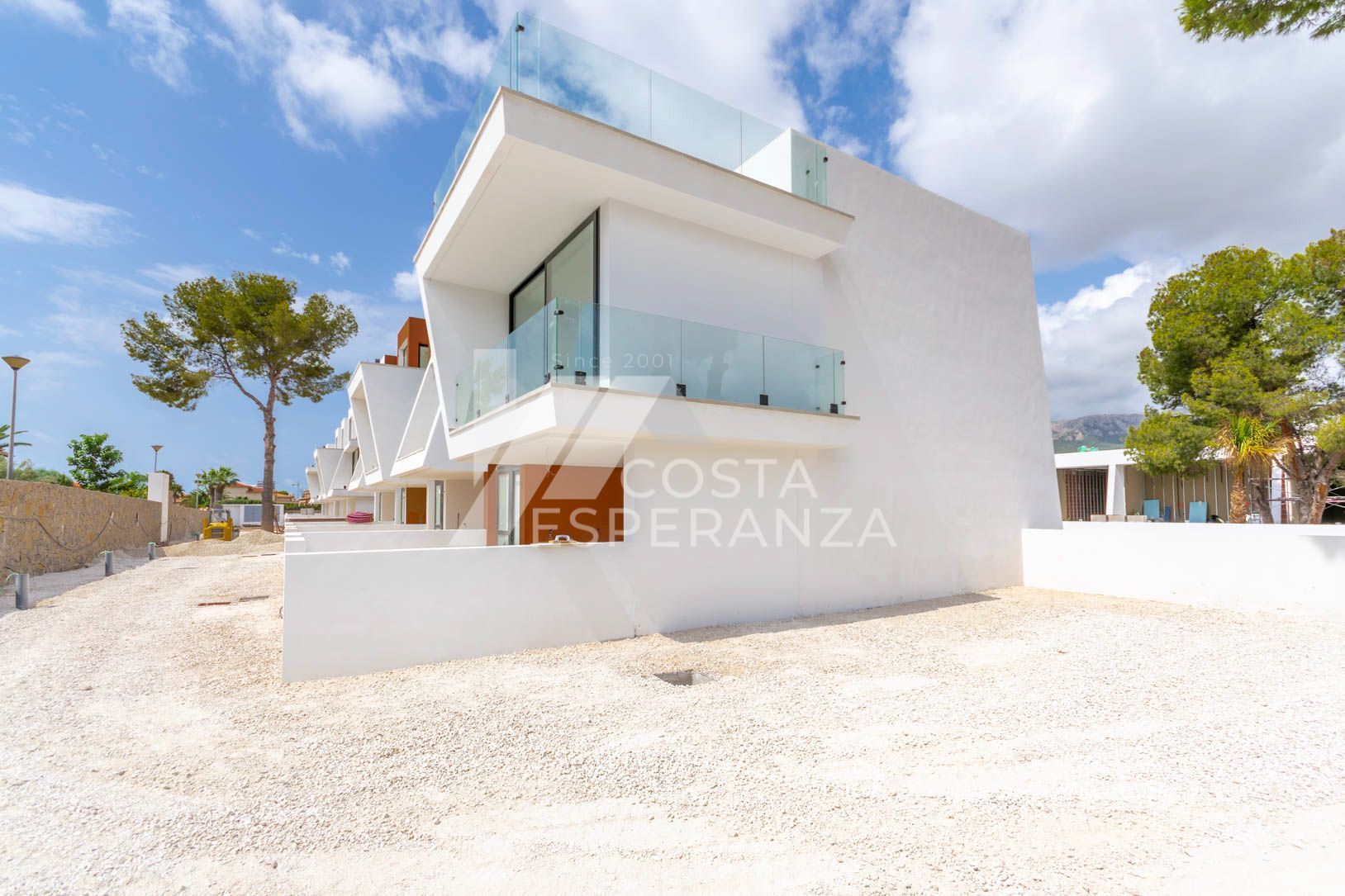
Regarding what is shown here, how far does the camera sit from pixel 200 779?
160 inches

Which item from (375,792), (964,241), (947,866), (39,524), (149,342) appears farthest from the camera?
(149,342)

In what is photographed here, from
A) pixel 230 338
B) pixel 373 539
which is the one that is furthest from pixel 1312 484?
pixel 230 338

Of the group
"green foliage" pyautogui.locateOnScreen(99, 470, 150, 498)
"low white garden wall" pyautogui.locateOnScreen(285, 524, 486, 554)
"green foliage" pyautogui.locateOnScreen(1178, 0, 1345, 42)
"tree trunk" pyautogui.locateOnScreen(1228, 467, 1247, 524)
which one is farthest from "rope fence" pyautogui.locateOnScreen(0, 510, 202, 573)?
"tree trunk" pyautogui.locateOnScreen(1228, 467, 1247, 524)

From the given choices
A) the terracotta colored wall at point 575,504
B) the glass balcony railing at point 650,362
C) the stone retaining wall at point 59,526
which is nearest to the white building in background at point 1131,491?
the glass balcony railing at point 650,362

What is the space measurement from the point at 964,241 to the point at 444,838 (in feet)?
47.6

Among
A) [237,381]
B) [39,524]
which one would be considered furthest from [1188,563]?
[237,381]

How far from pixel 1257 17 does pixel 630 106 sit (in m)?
7.41

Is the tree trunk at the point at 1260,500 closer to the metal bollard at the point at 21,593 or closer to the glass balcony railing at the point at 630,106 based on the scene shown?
the glass balcony railing at the point at 630,106

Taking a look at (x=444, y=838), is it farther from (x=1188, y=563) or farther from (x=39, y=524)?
(x=39, y=524)

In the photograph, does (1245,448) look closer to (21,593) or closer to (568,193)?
(568,193)

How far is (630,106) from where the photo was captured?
27.5 ft

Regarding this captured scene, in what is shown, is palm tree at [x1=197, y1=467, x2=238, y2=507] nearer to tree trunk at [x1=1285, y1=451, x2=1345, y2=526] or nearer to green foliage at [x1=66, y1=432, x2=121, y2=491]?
green foliage at [x1=66, y1=432, x2=121, y2=491]

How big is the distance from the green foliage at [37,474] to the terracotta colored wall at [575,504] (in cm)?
4207

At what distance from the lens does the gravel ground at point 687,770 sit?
303 centimetres
